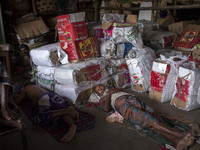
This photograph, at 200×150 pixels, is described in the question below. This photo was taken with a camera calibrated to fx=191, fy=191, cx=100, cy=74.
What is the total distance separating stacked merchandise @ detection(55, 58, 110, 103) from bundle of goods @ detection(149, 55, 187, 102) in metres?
0.78

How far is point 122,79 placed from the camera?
10.6 feet

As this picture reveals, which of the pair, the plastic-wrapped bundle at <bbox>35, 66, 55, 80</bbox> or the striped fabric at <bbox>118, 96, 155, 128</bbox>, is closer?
the striped fabric at <bbox>118, 96, 155, 128</bbox>

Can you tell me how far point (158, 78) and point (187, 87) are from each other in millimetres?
411

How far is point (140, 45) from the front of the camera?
3.12 metres

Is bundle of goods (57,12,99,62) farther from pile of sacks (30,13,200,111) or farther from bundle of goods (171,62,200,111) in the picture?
bundle of goods (171,62,200,111)

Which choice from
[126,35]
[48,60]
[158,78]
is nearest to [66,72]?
[48,60]

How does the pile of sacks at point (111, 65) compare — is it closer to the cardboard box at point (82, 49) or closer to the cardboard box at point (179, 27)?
the cardboard box at point (82, 49)

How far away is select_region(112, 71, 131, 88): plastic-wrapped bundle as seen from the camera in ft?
10.3

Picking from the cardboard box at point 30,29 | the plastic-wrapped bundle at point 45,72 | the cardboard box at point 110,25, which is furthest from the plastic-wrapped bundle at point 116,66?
the cardboard box at point 30,29

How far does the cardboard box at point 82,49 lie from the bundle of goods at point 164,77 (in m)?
0.99

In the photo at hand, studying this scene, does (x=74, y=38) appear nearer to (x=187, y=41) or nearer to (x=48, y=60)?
(x=48, y=60)

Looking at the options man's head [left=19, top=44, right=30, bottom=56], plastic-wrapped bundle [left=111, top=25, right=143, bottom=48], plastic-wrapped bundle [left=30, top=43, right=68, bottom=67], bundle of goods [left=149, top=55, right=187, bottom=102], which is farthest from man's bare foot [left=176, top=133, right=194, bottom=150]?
man's head [left=19, top=44, right=30, bottom=56]

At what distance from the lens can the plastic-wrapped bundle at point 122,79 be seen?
3150 millimetres

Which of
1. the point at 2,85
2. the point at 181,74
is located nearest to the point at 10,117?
the point at 2,85
